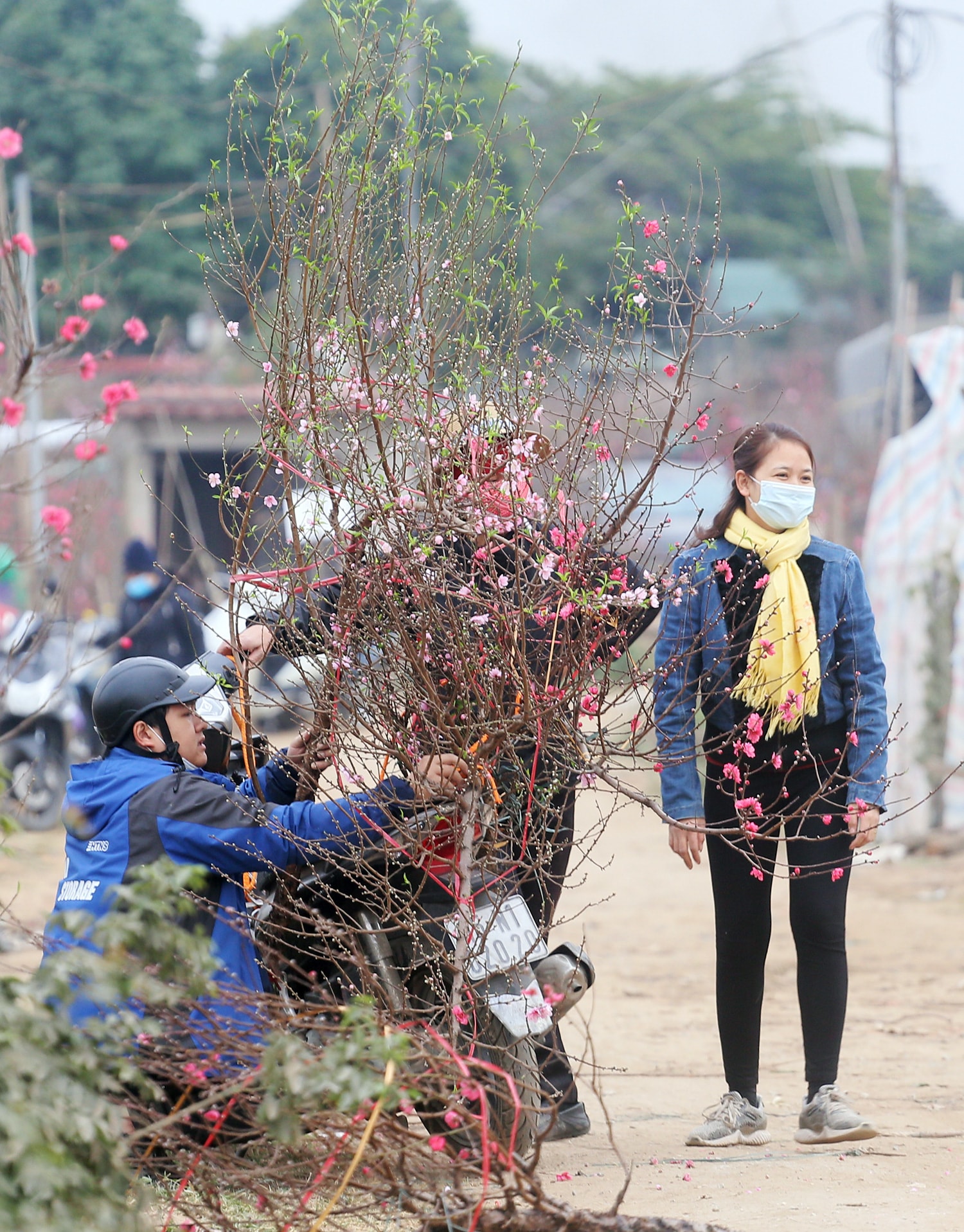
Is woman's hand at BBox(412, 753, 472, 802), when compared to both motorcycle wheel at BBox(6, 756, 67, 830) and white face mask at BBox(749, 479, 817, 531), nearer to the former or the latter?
white face mask at BBox(749, 479, 817, 531)

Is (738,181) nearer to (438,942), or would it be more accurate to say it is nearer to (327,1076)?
(438,942)

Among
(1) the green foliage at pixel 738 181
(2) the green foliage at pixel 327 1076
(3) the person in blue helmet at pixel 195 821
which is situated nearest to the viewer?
(2) the green foliage at pixel 327 1076

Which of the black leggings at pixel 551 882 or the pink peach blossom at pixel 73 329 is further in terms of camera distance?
the black leggings at pixel 551 882

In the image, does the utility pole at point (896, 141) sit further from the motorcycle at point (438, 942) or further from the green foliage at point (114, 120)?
the green foliage at point (114, 120)

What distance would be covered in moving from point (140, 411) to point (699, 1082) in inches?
777

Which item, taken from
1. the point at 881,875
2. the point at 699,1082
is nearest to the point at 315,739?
the point at 699,1082

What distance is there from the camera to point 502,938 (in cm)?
346

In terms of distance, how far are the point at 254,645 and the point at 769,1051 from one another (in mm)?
3224

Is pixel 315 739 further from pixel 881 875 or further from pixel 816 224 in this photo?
pixel 816 224

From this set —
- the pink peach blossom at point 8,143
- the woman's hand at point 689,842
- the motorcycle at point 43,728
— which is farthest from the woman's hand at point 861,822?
the motorcycle at point 43,728

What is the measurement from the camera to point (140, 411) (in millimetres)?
23484

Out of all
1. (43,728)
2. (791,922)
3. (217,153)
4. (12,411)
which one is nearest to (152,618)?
(43,728)

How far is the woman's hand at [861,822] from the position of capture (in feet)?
12.2

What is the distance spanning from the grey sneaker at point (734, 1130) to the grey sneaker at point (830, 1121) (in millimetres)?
109
